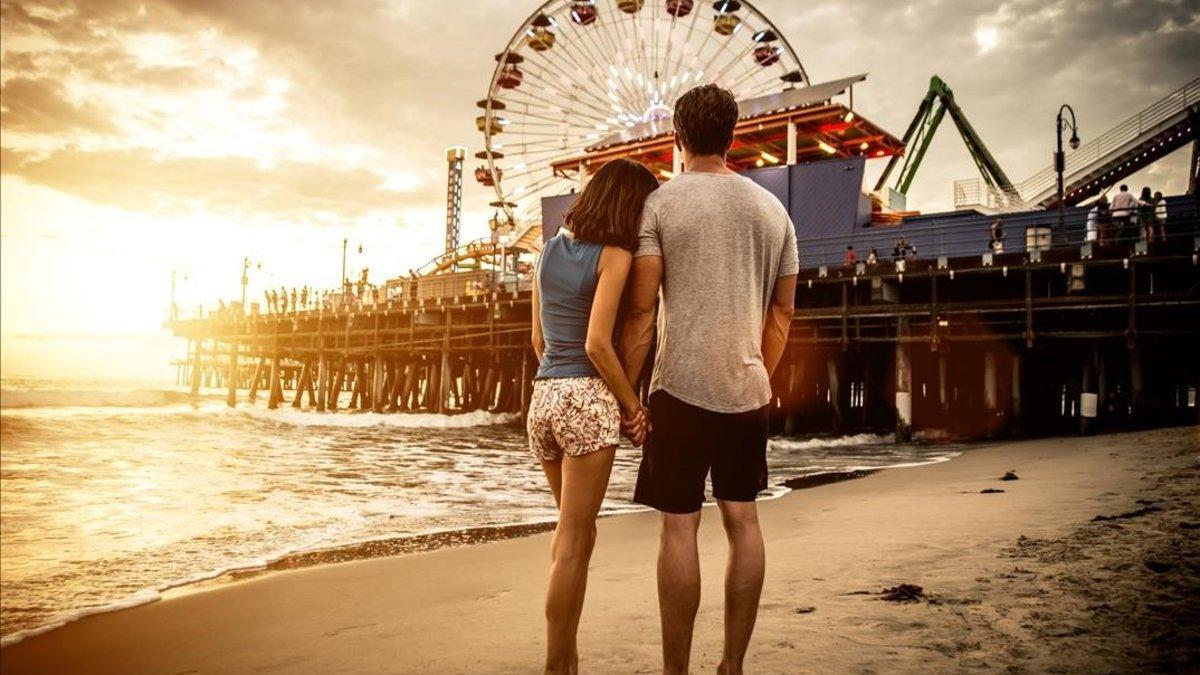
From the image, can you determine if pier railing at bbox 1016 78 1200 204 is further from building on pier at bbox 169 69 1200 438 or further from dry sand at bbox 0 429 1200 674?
dry sand at bbox 0 429 1200 674

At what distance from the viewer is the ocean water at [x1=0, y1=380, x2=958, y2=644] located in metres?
5.23

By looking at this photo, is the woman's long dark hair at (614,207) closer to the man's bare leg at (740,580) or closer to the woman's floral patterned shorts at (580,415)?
the woman's floral patterned shorts at (580,415)

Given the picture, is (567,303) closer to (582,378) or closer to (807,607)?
(582,378)

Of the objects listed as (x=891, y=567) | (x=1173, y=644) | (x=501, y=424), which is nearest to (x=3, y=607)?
(x=891, y=567)

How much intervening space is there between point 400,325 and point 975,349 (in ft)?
74.8

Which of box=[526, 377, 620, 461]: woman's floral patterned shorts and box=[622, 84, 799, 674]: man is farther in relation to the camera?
box=[526, 377, 620, 461]: woman's floral patterned shorts

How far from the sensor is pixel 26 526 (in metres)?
6.91

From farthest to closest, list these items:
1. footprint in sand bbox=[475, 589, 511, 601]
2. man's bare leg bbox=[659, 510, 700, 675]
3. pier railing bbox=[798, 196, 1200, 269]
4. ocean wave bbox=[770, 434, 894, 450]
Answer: pier railing bbox=[798, 196, 1200, 269], ocean wave bbox=[770, 434, 894, 450], footprint in sand bbox=[475, 589, 511, 601], man's bare leg bbox=[659, 510, 700, 675]

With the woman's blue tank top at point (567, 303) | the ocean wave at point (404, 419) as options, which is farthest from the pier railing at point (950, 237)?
the woman's blue tank top at point (567, 303)

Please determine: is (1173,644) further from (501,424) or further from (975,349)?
(501,424)

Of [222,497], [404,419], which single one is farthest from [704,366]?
[404,419]

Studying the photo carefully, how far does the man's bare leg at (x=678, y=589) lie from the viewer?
231 centimetres

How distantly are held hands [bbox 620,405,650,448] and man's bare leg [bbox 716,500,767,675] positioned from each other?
0.37 m

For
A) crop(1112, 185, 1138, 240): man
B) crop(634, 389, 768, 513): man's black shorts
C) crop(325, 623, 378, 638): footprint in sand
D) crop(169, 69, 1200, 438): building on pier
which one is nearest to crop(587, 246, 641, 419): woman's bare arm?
crop(634, 389, 768, 513): man's black shorts
